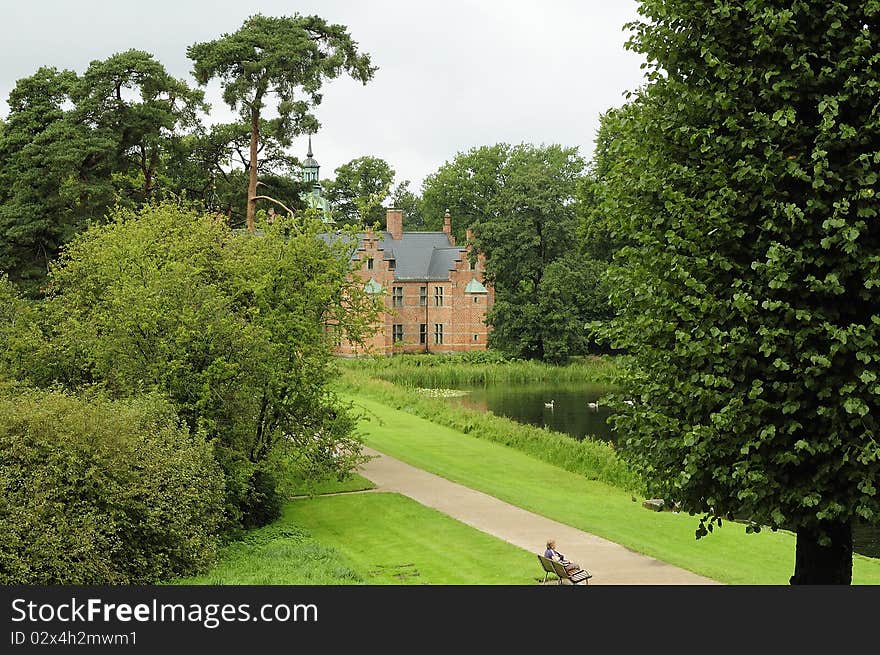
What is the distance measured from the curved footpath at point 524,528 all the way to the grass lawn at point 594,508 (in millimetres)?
374

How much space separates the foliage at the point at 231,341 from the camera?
2025 cm

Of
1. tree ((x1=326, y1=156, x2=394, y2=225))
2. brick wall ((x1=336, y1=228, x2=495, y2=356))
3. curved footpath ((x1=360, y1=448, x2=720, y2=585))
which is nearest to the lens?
curved footpath ((x1=360, y1=448, x2=720, y2=585))

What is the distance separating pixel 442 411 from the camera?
39969 mm

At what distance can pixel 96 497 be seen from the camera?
1584 cm

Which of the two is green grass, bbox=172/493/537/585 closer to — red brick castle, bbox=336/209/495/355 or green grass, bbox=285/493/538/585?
green grass, bbox=285/493/538/585

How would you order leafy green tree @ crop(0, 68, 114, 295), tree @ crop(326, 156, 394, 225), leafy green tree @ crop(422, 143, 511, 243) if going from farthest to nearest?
tree @ crop(326, 156, 394, 225) → leafy green tree @ crop(422, 143, 511, 243) → leafy green tree @ crop(0, 68, 114, 295)

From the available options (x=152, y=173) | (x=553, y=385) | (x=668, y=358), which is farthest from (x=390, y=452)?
(x=553, y=385)

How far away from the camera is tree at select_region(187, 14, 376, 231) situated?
3531 cm

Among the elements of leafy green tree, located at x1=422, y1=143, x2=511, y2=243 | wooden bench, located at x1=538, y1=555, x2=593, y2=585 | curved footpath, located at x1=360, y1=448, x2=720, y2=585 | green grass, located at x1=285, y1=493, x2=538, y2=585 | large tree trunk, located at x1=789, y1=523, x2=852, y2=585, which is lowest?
green grass, located at x1=285, y1=493, x2=538, y2=585

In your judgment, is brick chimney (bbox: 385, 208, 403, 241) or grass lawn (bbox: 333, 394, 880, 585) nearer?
grass lawn (bbox: 333, 394, 880, 585)

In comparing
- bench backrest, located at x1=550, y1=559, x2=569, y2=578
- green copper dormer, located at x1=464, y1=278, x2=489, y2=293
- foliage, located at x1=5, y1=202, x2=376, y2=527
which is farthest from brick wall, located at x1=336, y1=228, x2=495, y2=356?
bench backrest, located at x1=550, y1=559, x2=569, y2=578

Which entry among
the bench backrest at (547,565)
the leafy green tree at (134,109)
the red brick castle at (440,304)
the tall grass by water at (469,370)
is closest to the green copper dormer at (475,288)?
the red brick castle at (440,304)

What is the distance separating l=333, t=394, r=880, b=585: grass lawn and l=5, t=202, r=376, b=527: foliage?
86.8 inches

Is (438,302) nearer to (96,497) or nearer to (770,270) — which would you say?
(96,497)
